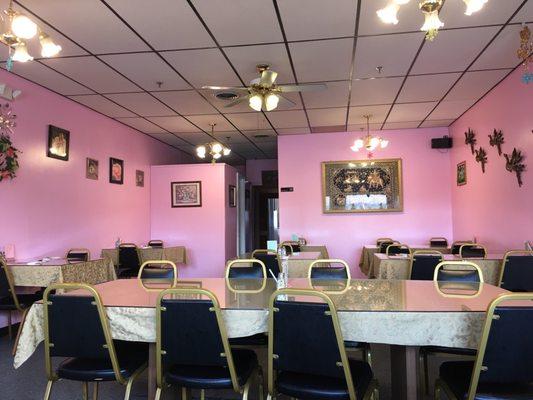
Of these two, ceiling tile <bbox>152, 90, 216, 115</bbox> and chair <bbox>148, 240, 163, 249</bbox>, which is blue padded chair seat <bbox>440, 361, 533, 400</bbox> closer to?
ceiling tile <bbox>152, 90, 216, 115</bbox>

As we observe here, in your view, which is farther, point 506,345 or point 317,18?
point 317,18

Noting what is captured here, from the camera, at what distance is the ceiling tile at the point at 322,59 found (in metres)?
4.26

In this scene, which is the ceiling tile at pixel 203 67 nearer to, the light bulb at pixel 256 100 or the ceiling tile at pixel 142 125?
the light bulb at pixel 256 100

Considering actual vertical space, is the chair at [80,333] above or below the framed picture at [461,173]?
below

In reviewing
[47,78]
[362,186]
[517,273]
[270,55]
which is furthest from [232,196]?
[517,273]

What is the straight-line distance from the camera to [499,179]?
5680 millimetres

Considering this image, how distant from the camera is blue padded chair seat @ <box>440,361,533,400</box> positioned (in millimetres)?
1743

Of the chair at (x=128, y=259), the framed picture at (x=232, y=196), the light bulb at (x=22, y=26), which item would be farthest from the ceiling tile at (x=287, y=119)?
the light bulb at (x=22, y=26)

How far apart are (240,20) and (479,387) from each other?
11.1 ft

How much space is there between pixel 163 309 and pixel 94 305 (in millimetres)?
390

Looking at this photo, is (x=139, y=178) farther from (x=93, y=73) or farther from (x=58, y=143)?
(x=93, y=73)

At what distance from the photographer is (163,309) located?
6.48 feet

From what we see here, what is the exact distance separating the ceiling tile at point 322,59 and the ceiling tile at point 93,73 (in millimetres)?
2265

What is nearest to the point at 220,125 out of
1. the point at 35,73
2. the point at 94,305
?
the point at 35,73
